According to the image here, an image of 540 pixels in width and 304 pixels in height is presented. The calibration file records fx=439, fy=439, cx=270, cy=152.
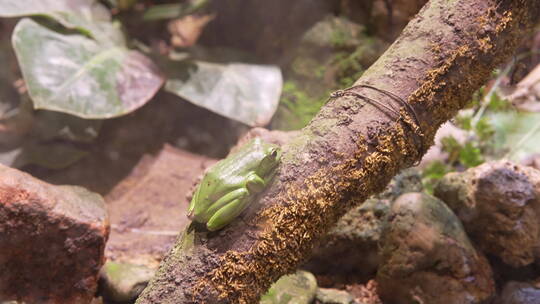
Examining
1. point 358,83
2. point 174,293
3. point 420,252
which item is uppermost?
point 358,83

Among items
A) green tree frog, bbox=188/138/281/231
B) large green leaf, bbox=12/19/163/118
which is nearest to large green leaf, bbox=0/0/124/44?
large green leaf, bbox=12/19/163/118

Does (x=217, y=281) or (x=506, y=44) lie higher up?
(x=506, y=44)

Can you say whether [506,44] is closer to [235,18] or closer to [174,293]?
[174,293]

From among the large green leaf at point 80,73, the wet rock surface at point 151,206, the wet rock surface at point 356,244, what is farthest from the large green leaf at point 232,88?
the wet rock surface at point 356,244

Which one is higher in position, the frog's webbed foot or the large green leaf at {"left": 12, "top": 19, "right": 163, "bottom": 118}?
the frog's webbed foot

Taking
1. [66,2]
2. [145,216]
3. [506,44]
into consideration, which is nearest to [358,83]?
[506,44]

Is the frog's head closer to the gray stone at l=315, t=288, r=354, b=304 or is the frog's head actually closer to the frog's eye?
the frog's eye

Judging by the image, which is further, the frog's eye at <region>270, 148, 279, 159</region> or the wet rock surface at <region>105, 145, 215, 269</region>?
the wet rock surface at <region>105, 145, 215, 269</region>
